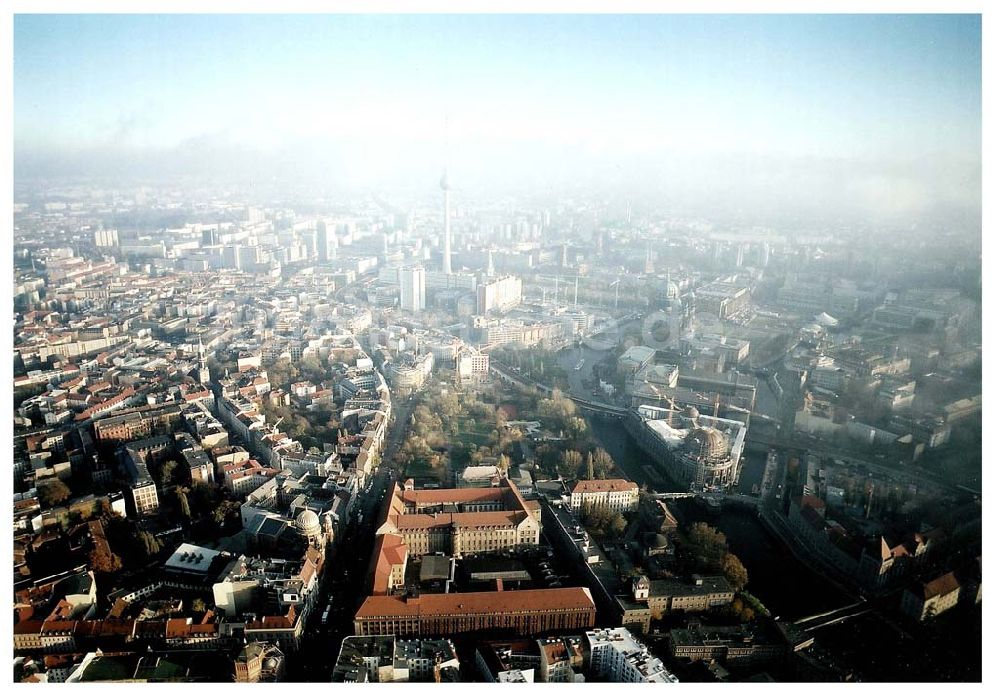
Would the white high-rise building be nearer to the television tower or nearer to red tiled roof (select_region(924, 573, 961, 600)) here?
the television tower

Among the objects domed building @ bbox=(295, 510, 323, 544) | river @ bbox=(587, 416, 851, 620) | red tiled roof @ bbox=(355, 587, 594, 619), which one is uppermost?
domed building @ bbox=(295, 510, 323, 544)

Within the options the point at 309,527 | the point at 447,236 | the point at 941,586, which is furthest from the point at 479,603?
the point at 447,236

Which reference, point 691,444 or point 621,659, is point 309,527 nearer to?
point 621,659

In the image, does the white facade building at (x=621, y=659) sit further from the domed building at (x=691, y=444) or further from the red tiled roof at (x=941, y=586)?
the domed building at (x=691, y=444)

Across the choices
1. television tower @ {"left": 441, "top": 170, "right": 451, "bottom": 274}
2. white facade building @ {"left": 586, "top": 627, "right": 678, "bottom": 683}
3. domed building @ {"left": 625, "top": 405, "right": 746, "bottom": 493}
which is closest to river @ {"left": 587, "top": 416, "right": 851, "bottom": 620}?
domed building @ {"left": 625, "top": 405, "right": 746, "bottom": 493}

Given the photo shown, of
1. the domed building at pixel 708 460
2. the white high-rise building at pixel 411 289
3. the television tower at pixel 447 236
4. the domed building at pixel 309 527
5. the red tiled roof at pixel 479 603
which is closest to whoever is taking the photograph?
the red tiled roof at pixel 479 603

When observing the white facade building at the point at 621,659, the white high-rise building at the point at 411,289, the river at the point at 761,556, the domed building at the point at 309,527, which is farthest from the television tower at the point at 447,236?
the white facade building at the point at 621,659

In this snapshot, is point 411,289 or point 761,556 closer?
point 761,556
